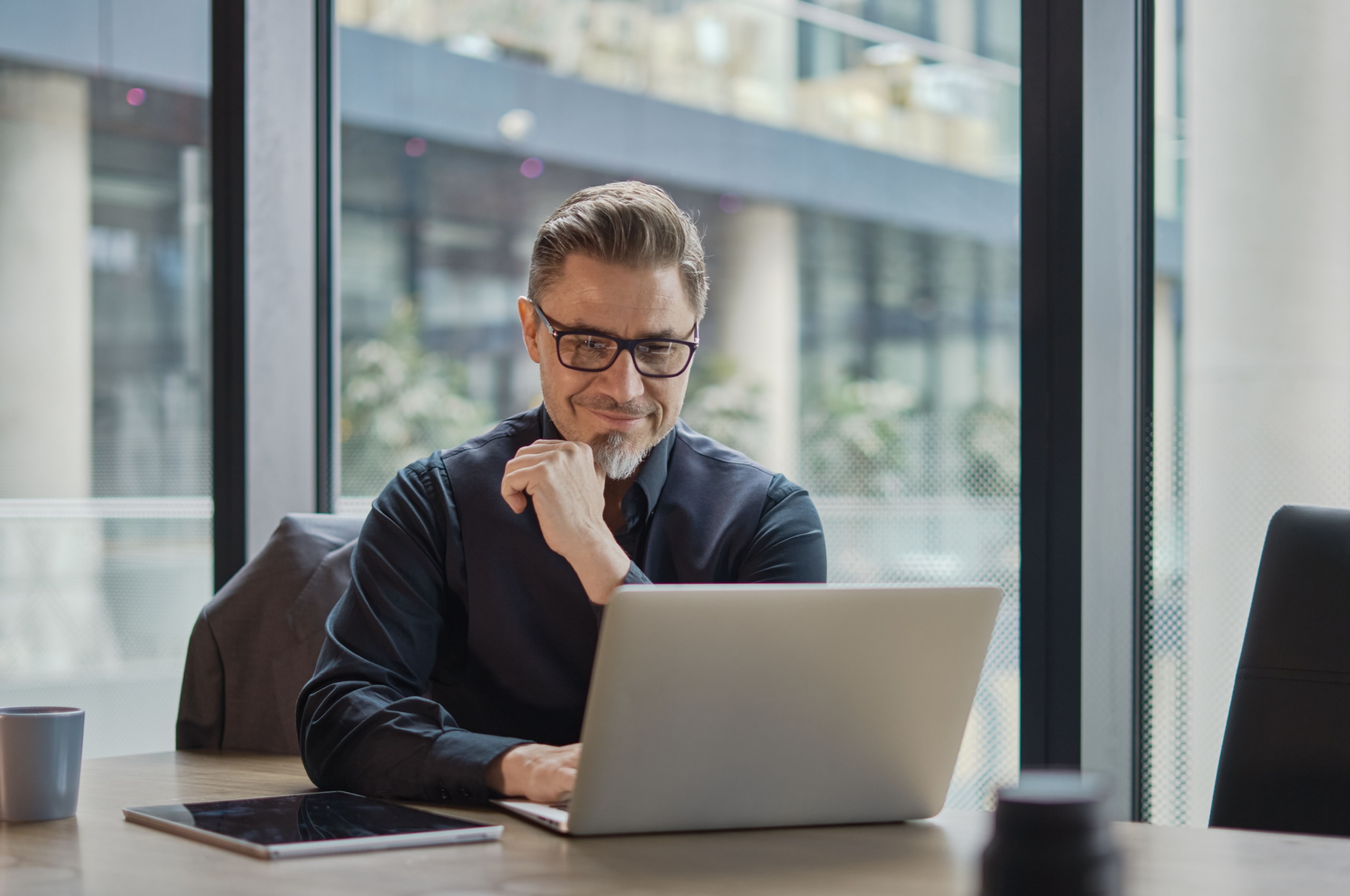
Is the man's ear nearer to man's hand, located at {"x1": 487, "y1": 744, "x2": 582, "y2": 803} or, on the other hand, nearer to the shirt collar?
the shirt collar

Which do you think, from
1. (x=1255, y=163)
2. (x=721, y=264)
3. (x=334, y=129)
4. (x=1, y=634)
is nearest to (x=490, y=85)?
(x=721, y=264)

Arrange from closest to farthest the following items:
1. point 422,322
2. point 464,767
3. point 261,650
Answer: point 464,767 < point 261,650 < point 422,322

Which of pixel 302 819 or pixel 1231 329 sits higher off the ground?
pixel 1231 329

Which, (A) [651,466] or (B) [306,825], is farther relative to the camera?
(A) [651,466]

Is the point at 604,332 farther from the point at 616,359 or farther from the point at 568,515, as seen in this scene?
the point at 568,515

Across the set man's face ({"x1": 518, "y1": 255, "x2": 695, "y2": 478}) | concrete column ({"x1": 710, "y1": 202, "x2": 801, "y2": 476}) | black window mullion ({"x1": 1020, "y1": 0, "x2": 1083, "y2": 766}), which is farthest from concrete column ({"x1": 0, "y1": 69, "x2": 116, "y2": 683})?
black window mullion ({"x1": 1020, "y1": 0, "x2": 1083, "y2": 766})

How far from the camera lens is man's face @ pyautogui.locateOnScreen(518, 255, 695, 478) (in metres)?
1.56

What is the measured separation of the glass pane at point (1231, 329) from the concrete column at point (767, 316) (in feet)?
2.52

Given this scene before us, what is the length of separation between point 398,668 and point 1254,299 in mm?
1256

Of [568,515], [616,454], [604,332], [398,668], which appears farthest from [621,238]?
[398,668]

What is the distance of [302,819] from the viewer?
104cm

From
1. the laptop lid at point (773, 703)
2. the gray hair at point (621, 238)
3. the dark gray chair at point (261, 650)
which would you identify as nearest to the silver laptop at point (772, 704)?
the laptop lid at point (773, 703)

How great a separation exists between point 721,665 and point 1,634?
8.61 ft

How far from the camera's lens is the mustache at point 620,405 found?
1585mm
